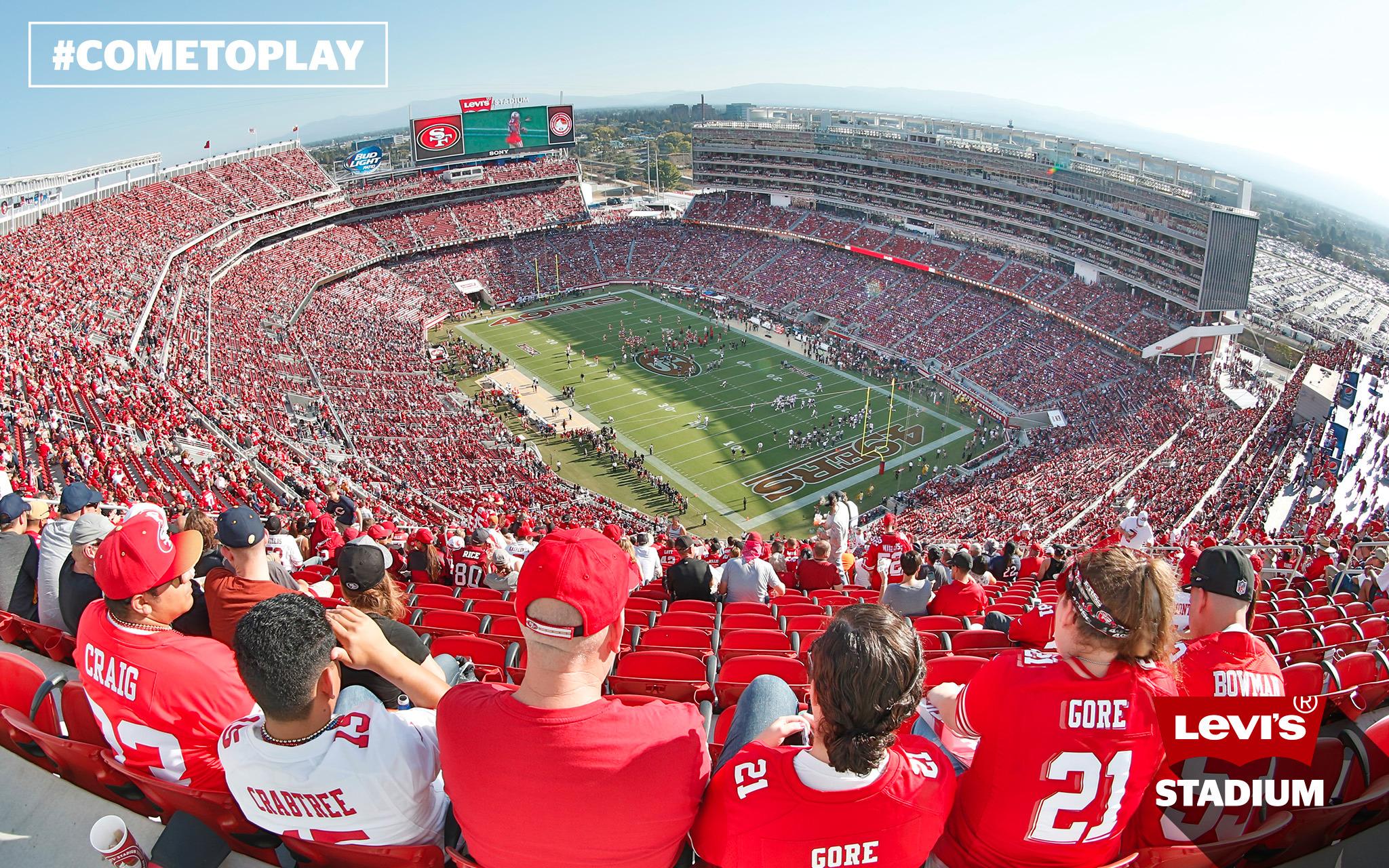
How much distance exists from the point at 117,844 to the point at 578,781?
6.79 ft

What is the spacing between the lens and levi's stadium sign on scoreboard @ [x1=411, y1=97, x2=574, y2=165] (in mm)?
60438

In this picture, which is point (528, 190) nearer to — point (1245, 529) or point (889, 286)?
point (889, 286)

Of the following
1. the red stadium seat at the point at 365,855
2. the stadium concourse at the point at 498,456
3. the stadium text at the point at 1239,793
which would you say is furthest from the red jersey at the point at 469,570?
the stadium text at the point at 1239,793

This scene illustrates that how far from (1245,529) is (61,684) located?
21.2m

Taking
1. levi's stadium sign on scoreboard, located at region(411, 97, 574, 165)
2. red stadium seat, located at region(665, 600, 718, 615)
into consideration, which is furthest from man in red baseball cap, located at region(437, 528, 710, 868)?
levi's stadium sign on scoreboard, located at region(411, 97, 574, 165)

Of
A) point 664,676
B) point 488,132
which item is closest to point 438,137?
point 488,132

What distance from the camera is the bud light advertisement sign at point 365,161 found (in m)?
60.6

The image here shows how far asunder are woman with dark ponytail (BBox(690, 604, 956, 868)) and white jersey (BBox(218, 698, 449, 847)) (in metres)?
1.08

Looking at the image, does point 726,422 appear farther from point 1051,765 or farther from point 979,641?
point 1051,765

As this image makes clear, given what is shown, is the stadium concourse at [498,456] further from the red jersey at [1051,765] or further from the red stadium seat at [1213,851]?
the red jersey at [1051,765]

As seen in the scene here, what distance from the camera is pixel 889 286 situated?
164ft

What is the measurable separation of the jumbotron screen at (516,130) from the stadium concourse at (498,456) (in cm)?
254

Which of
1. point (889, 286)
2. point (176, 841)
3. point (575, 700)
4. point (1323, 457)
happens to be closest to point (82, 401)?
point (176, 841)

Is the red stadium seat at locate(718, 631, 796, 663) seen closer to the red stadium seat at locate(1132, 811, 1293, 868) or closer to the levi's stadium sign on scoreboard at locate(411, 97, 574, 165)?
the red stadium seat at locate(1132, 811, 1293, 868)
